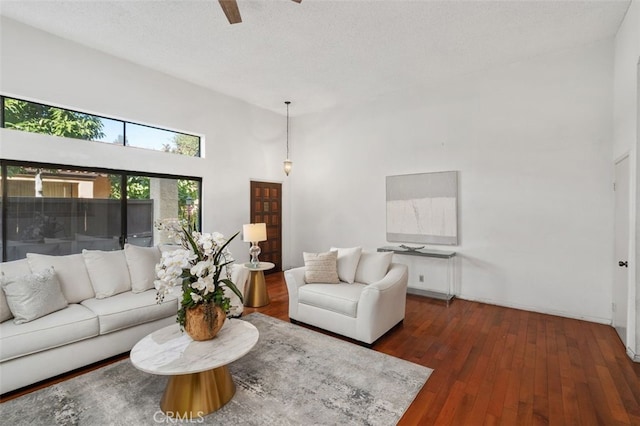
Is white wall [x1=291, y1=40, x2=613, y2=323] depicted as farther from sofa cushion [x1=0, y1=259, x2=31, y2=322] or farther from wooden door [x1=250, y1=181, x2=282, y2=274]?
sofa cushion [x1=0, y1=259, x2=31, y2=322]

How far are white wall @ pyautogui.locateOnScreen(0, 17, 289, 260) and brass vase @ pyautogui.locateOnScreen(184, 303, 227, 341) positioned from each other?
119 inches

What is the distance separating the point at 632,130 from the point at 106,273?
543 cm

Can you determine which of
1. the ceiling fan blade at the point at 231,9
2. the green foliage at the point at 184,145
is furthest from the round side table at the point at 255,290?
the ceiling fan blade at the point at 231,9

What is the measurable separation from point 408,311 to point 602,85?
3.73m

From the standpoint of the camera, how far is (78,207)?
3812 millimetres

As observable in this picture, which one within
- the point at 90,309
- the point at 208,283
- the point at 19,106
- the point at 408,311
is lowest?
the point at 408,311

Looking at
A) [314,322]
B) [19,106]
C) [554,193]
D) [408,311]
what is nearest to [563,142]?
[554,193]

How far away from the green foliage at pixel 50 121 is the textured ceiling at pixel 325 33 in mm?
908

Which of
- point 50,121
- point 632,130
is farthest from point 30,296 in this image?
point 632,130

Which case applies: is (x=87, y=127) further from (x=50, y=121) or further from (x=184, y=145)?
(x=184, y=145)

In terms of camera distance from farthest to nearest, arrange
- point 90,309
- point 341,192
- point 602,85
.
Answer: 1. point 341,192
2. point 602,85
3. point 90,309

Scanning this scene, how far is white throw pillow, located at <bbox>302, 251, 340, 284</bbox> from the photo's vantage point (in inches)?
142

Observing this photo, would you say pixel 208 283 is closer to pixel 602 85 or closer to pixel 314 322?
pixel 314 322

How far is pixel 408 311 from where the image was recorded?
4086mm
